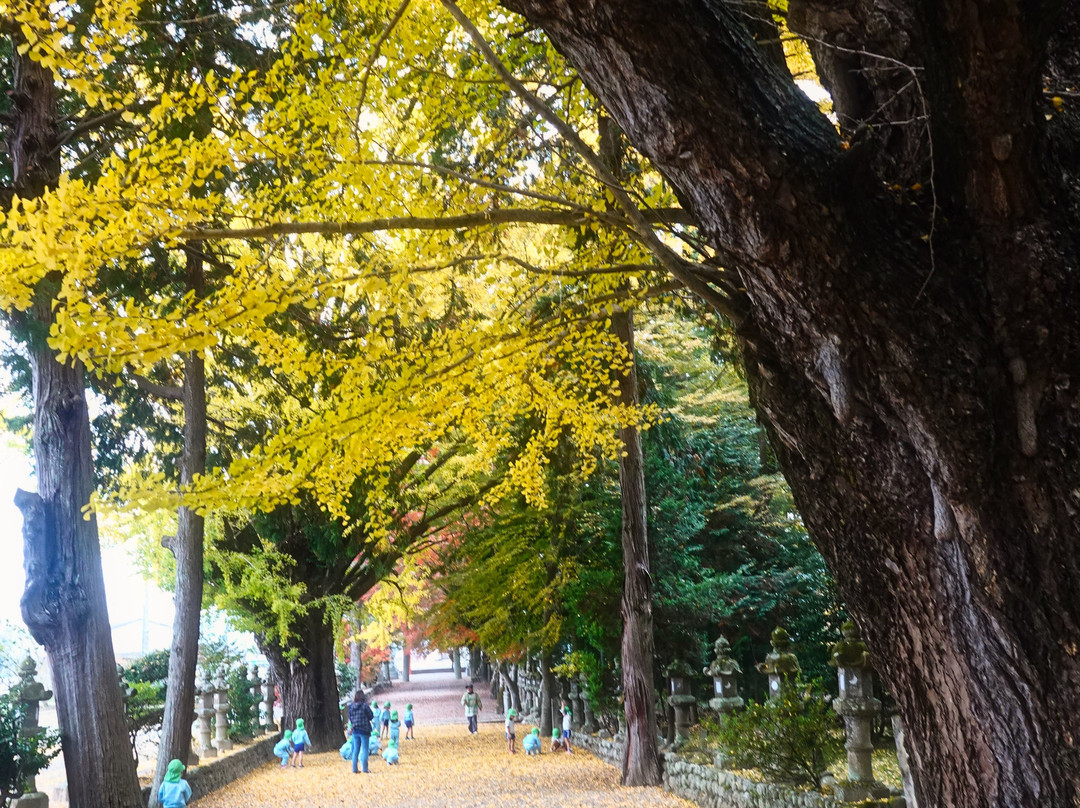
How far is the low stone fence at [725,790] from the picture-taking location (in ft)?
26.0

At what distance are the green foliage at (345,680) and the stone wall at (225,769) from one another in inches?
561

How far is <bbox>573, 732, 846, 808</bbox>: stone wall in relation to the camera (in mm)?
8094

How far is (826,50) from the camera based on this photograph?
334cm

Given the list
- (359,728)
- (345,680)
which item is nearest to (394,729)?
(359,728)

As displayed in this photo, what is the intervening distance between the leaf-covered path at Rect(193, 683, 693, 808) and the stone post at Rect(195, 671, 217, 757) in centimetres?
95

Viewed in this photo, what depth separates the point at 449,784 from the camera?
13.8 metres

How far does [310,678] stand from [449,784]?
7.53 m

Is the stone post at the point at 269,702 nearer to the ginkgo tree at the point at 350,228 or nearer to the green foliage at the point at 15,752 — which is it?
the green foliage at the point at 15,752

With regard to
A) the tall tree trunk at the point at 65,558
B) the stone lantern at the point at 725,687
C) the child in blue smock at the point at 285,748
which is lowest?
the child in blue smock at the point at 285,748

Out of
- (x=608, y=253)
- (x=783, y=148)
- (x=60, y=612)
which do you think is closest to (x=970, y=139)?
(x=783, y=148)

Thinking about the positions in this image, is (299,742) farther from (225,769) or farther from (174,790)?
(174,790)

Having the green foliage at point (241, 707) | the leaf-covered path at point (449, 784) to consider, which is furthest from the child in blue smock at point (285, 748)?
the green foliage at point (241, 707)

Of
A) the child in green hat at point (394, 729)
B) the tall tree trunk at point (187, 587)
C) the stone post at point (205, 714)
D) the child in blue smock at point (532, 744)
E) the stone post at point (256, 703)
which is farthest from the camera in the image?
the stone post at point (256, 703)

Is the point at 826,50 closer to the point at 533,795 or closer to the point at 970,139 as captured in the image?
the point at 970,139
